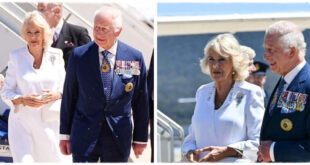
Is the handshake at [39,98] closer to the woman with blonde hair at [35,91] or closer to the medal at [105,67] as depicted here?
the woman with blonde hair at [35,91]

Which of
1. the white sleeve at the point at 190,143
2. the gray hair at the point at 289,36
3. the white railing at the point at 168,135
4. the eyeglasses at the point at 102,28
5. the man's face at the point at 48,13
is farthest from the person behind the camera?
the white railing at the point at 168,135

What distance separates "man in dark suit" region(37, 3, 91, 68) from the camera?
491 cm

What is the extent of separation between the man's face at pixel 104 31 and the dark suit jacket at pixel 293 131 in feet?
3.82

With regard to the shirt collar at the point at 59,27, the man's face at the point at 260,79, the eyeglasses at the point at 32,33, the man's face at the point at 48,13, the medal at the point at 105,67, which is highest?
the man's face at the point at 48,13

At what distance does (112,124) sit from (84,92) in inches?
11.1

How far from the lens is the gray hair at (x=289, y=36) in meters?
4.27

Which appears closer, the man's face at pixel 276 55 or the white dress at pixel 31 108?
the man's face at pixel 276 55

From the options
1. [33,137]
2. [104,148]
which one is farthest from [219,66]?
[33,137]

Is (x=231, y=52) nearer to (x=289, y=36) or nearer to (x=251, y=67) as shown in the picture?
(x=251, y=67)

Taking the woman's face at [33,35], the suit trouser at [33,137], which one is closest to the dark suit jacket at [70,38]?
the woman's face at [33,35]

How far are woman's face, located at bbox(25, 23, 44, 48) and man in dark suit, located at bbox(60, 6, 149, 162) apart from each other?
13.2 inches

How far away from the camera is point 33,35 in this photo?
15.9ft

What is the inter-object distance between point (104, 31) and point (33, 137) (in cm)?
92

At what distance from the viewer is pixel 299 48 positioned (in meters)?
4.27
